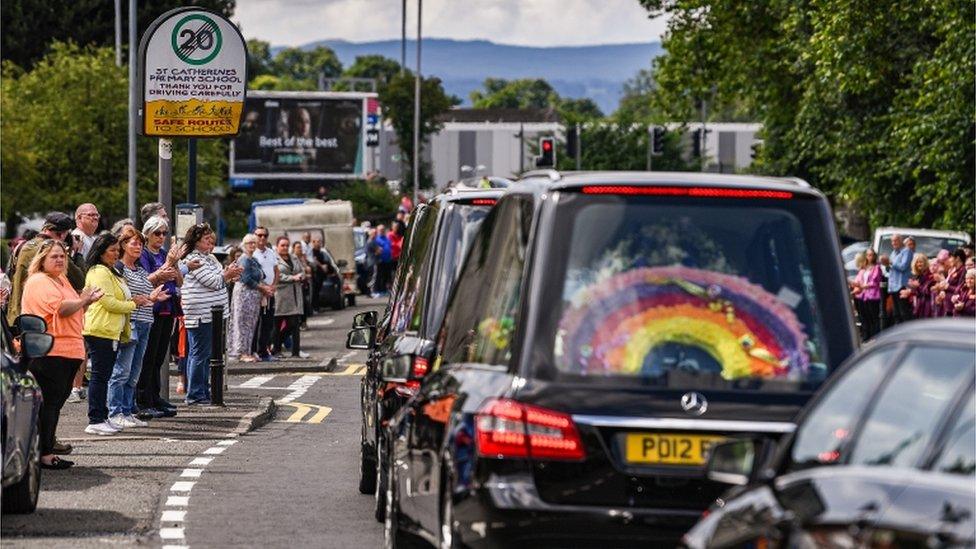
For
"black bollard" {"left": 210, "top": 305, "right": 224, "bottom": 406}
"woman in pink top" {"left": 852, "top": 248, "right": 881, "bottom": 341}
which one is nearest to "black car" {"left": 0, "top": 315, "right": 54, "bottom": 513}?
"black bollard" {"left": 210, "top": 305, "right": 224, "bottom": 406}

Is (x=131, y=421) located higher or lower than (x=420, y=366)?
lower

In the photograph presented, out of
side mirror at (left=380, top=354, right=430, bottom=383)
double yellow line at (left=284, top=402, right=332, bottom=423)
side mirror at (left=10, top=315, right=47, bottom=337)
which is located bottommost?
double yellow line at (left=284, top=402, right=332, bottom=423)

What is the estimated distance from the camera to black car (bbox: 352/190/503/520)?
11242 mm

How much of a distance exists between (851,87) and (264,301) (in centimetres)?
1554

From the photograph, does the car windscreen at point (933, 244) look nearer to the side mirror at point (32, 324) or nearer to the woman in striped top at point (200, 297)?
the woman in striped top at point (200, 297)

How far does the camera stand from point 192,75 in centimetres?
2173

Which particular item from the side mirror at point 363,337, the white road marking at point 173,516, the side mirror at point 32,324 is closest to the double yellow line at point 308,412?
the side mirror at point 363,337

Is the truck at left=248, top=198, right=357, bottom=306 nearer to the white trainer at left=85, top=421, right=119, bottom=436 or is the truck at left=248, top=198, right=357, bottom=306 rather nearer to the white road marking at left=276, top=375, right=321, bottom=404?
the white road marking at left=276, top=375, right=321, bottom=404

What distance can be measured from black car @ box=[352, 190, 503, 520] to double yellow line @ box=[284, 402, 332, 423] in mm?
7326

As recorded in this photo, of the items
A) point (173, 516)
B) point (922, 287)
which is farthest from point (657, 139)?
point (173, 516)

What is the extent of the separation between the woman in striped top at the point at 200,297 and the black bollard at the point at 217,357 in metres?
0.05

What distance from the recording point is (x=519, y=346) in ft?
24.9

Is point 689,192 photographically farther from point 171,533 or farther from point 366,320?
point 366,320

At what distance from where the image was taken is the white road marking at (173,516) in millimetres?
12297
